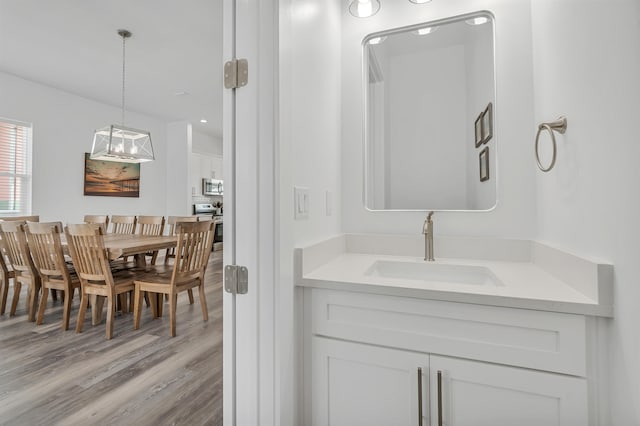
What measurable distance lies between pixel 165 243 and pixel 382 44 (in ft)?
8.08

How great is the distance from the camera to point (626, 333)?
0.75m

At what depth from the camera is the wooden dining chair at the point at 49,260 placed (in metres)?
2.57

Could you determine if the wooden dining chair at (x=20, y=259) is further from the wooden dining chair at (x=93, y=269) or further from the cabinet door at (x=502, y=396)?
the cabinet door at (x=502, y=396)

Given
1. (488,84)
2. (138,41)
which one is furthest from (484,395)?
(138,41)

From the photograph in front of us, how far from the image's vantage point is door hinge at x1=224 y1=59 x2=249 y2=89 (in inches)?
38.6

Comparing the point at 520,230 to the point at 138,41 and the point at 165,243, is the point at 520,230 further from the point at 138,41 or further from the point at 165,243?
the point at 138,41

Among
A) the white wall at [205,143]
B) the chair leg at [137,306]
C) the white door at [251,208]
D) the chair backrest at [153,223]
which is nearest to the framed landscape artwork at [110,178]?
the white wall at [205,143]

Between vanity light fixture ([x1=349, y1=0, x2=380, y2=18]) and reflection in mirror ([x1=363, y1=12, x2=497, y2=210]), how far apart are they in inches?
5.6

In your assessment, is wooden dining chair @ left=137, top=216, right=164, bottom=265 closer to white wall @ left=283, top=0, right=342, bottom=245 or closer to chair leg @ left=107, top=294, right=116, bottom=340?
chair leg @ left=107, top=294, right=116, bottom=340

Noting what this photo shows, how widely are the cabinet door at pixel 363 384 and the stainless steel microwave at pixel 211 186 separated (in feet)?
21.4

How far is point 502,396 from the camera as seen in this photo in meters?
0.90

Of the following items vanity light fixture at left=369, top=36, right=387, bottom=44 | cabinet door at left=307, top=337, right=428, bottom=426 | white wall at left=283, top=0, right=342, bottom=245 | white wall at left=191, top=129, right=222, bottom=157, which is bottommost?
cabinet door at left=307, top=337, right=428, bottom=426

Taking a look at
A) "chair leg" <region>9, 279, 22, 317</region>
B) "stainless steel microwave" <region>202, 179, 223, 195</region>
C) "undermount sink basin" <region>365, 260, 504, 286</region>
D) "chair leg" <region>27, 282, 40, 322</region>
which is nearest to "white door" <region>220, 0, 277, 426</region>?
"undermount sink basin" <region>365, 260, 504, 286</region>

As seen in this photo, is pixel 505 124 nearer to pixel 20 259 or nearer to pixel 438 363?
pixel 438 363
